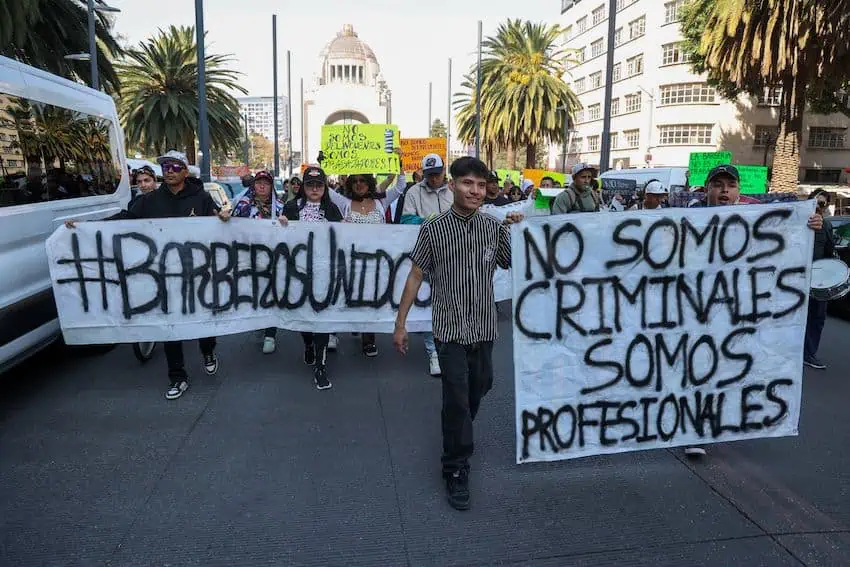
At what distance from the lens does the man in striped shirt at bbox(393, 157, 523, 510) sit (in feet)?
11.0

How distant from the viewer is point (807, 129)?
138ft

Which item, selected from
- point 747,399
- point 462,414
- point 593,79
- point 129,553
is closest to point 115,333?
point 129,553

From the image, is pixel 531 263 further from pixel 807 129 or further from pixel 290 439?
pixel 807 129

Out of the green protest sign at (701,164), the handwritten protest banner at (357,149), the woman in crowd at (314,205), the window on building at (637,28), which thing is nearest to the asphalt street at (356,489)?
the woman in crowd at (314,205)

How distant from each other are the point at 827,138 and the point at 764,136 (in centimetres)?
461

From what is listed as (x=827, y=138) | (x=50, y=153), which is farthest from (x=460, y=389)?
(x=827, y=138)

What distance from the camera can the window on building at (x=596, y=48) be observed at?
5247cm

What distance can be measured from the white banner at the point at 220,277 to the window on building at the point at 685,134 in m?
40.3

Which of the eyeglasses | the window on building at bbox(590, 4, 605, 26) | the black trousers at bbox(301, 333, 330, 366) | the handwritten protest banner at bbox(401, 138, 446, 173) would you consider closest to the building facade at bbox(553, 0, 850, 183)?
the window on building at bbox(590, 4, 605, 26)

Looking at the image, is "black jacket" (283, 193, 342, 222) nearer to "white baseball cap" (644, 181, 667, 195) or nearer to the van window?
the van window

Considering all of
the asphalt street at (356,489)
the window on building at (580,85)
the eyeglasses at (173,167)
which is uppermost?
the window on building at (580,85)

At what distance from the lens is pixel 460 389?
3.43 metres

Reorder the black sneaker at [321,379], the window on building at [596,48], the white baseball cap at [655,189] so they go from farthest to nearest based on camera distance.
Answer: the window on building at [596,48] → the white baseball cap at [655,189] → the black sneaker at [321,379]

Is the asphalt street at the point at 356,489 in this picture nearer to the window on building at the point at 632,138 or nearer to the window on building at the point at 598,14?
the window on building at the point at 632,138
